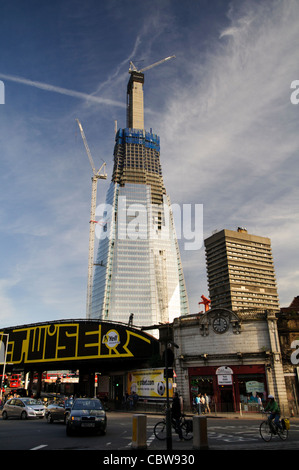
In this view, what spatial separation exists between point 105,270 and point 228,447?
172 metres

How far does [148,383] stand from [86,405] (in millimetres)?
24087

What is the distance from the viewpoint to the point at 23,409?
2684 centimetres

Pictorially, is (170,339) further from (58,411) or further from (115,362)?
(58,411)

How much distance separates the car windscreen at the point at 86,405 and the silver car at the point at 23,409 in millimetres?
11373

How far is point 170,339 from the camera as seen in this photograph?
40812mm

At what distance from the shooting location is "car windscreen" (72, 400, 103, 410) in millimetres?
17661

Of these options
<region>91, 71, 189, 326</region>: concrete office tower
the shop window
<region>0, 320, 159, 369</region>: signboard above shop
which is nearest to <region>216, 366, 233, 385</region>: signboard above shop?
the shop window

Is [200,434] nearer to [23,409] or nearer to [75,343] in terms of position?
[23,409]

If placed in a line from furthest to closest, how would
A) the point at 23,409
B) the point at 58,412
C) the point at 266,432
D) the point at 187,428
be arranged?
the point at 23,409 → the point at 58,412 → the point at 187,428 → the point at 266,432

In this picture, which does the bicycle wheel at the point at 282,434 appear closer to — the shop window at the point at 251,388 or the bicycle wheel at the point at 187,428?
the bicycle wheel at the point at 187,428

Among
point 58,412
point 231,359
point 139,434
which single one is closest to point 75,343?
point 231,359

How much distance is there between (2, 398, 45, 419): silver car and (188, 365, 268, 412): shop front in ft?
51.8

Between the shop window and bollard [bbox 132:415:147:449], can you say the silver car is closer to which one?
bollard [bbox 132:415:147:449]

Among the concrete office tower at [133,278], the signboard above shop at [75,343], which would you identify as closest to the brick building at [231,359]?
the signboard above shop at [75,343]
